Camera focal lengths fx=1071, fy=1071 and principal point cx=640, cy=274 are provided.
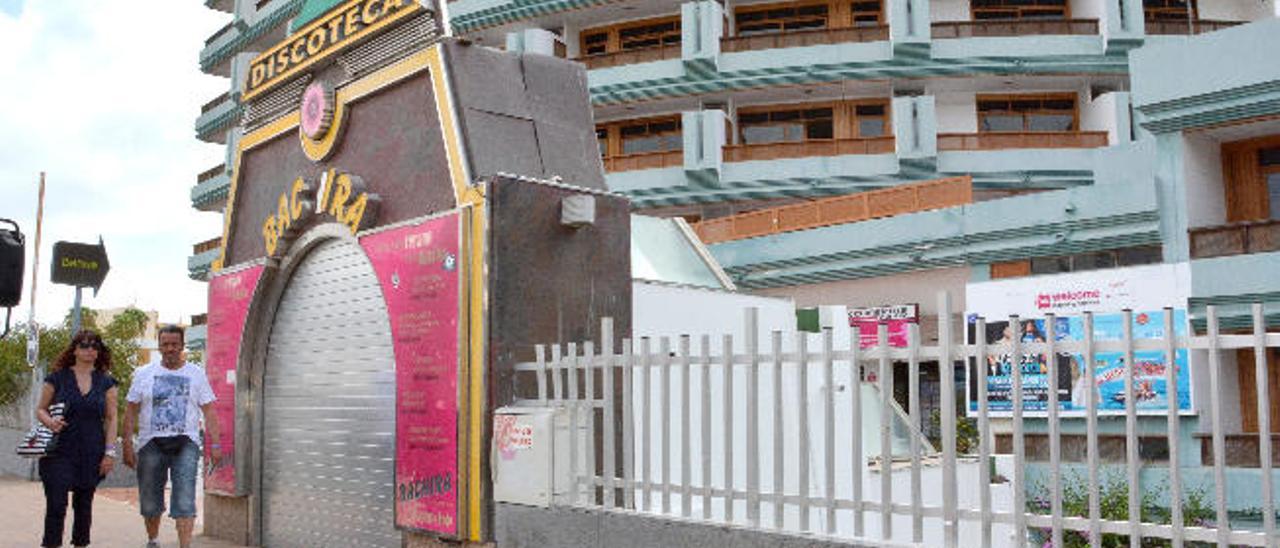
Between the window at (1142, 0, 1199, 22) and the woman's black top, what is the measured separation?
29.8 metres

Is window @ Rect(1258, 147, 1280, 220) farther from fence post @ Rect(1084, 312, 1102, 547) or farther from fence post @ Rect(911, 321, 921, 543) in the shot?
fence post @ Rect(1084, 312, 1102, 547)

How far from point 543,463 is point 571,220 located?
1875mm

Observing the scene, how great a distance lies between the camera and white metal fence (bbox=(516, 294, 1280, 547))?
4492 mm

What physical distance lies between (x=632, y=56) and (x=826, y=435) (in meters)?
26.5

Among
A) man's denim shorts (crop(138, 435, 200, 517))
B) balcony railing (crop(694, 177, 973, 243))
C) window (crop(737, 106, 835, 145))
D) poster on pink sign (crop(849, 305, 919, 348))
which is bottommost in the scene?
man's denim shorts (crop(138, 435, 200, 517))

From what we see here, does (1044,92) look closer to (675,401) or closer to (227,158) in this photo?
(675,401)

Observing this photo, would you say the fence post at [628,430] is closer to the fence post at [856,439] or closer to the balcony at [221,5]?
the fence post at [856,439]

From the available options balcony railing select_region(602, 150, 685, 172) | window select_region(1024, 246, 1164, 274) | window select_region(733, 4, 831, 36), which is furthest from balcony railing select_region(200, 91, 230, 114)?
window select_region(1024, 246, 1164, 274)

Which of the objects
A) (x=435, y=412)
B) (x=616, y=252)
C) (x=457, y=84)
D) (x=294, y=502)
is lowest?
(x=294, y=502)

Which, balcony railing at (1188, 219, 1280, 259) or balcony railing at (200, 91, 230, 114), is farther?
balcony railing at (200, 91, 230, 114)

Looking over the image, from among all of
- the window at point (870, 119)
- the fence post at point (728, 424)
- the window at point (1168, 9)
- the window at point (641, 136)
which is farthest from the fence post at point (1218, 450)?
the window at point (1168, 9)

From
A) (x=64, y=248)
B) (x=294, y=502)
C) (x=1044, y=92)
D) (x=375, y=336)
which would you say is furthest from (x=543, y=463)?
(x=1044, y=92)

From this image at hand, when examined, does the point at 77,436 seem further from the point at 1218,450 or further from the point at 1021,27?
the point at 1021,27

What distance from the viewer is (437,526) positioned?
8000 millimetres
